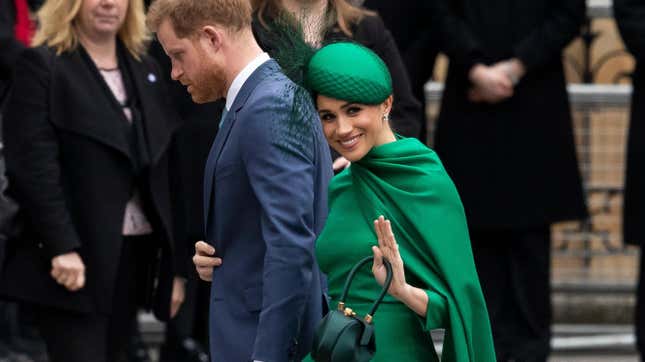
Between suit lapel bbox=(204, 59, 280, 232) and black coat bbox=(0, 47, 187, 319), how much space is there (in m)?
1.91

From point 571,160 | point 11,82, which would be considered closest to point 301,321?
point 11,82

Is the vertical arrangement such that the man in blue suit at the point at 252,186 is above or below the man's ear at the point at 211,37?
below

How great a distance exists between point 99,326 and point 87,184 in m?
0.55

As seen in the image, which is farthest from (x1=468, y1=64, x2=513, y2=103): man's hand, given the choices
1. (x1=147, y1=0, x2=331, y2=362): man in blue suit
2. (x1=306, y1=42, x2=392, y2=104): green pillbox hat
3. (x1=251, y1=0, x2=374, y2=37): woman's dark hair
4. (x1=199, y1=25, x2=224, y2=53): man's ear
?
(x1=306, y1=42, x2=392, y2=104): green pillbox hat

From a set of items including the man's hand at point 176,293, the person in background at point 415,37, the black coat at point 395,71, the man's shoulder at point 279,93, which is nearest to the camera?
the man's shoulder at point 279,93

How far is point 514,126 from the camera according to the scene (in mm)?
7629

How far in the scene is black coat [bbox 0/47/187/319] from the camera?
6.34 m

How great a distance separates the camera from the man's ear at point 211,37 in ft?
14.8

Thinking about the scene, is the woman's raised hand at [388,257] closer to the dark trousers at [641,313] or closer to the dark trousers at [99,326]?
the dark trousers at [99,326]

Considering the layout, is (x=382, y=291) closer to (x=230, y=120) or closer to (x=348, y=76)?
(x=348, y=76)

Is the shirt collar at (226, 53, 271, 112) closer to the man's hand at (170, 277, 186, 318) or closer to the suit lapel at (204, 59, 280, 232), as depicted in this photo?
the suit lapel at (204, 59, 280, 232)

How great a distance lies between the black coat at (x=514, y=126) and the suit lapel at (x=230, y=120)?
10.3 feet

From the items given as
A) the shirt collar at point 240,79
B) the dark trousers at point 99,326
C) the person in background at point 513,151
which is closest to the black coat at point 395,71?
the person in background at point 513,151

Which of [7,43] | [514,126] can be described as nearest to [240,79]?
[7,43]
